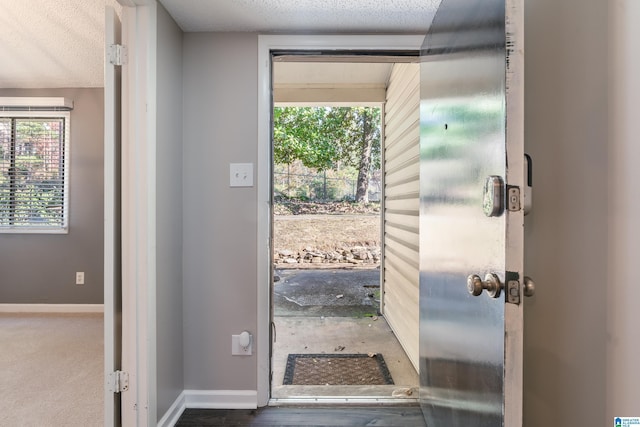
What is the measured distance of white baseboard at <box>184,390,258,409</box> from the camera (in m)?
1.91

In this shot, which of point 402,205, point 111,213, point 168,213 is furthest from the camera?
point 402,205

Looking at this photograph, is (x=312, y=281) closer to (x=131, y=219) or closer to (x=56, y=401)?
(x=56, y=401)

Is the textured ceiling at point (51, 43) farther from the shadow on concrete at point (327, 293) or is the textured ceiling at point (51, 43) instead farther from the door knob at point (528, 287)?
the shadow on concrete at point (327, 293)

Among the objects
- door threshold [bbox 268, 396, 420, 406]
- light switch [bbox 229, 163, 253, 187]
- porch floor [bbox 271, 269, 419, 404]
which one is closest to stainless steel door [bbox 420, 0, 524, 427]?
door threshold [bbox 268, 396, 420, 406]

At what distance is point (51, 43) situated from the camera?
8.37ft

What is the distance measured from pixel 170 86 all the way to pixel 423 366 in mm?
1853

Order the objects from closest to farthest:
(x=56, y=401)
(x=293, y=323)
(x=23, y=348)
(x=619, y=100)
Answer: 1. (x=619, y=100)
2. (x=56, y=401)
3. (x=23, y=348)
4. (x=293, y=323)

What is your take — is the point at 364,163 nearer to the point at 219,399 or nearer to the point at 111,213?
the point at 219,399

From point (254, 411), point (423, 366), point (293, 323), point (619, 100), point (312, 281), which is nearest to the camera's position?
point (619, 100)

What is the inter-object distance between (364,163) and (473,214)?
276 inches

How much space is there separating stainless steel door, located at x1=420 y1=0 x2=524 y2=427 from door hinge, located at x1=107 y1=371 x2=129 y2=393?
1.33 meters

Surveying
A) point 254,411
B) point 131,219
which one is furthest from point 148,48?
point 254,411

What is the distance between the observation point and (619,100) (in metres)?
0.89

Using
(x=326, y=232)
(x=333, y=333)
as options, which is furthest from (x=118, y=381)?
(x=326, y=232)
